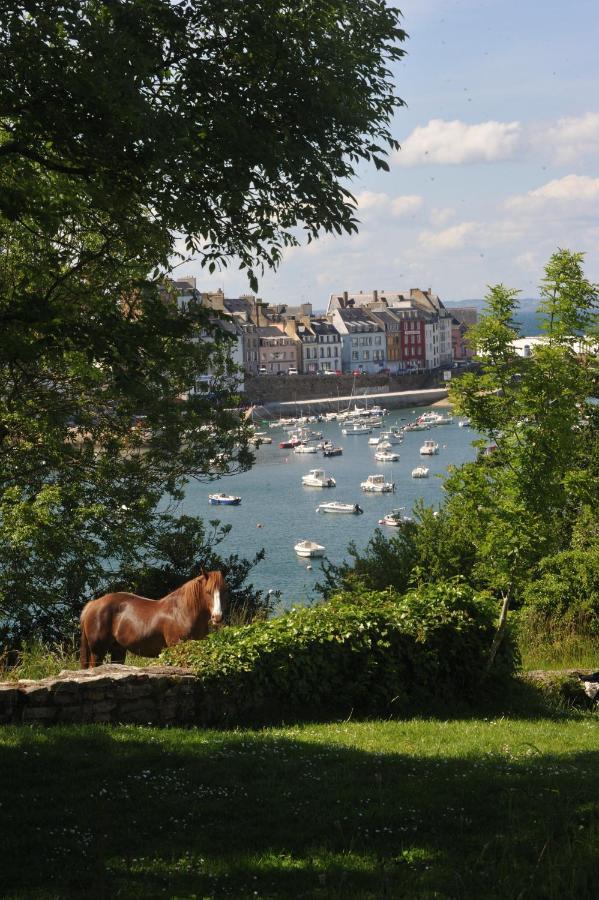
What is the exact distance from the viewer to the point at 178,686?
9438mm

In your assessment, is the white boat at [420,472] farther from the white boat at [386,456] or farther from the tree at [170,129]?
the tree at [170,129]

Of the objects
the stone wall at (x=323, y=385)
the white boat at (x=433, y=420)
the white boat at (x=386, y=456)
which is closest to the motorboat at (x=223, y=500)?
the white boat at (x=386, y=456)

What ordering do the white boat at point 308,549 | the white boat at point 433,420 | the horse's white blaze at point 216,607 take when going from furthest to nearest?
the white boat at point 433,420
the white boat at point 308,549
the horse's white blaze at point 216,607

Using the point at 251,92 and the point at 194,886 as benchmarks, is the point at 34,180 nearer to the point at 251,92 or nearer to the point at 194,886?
the point at 251,92

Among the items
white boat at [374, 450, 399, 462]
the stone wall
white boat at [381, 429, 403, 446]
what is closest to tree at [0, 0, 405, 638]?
white boat at [374, 450, 399, 462]

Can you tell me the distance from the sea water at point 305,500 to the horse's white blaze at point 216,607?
61.5 ft

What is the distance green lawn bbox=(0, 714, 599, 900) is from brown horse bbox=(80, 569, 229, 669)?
217 centimetres

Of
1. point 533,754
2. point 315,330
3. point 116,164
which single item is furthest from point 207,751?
point 315,330

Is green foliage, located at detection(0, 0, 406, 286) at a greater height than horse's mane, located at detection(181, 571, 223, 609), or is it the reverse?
green foliage, located at detection(0, 0, 406, 286)

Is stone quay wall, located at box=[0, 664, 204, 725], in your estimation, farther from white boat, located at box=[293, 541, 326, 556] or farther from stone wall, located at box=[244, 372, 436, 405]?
stone wall, located at box=[244, 372, 436, 405]

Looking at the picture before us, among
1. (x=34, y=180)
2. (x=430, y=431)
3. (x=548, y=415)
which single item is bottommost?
(x=430, y=431)

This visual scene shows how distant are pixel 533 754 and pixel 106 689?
3.62 m

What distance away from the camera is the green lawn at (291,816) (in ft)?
17.6

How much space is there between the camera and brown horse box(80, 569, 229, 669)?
10922 mm
